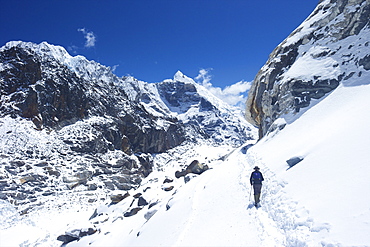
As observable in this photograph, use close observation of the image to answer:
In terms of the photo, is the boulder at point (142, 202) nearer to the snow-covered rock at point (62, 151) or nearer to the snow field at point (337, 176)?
the snow-covered rock at point (62, 151)

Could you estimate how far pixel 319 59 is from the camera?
2320 cm

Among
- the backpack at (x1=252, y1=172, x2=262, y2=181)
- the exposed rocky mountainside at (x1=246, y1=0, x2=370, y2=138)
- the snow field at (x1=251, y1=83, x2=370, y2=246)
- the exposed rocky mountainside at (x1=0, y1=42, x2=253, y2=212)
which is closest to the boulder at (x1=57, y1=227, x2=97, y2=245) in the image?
the exposed rocky mountainside at (x1=0, y1=42, x2=253, y2=212)

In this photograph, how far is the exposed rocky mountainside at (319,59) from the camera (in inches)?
789

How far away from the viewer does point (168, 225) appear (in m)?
13.6

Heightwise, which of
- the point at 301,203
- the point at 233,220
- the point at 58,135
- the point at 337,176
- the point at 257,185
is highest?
the point at 58,135

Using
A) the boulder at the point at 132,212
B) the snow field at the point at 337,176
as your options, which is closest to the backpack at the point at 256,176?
the snow field at the point at 337,176

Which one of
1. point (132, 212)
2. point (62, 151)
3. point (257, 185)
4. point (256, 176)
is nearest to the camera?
point (257, 185)

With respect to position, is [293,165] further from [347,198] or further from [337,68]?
[337,68]

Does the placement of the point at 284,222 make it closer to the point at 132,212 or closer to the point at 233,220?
the point at 233,220

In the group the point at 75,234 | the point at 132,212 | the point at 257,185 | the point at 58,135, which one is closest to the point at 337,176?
the point at 257,185

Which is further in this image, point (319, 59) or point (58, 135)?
point (58, 135)

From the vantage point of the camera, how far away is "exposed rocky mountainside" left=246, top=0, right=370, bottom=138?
2003 cm

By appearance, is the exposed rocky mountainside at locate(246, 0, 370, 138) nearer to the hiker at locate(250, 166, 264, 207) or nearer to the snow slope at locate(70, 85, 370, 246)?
the snow slope at locate(70, 85, 370, 246)

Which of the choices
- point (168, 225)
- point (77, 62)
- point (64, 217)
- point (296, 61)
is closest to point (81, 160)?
point (64, 217)
